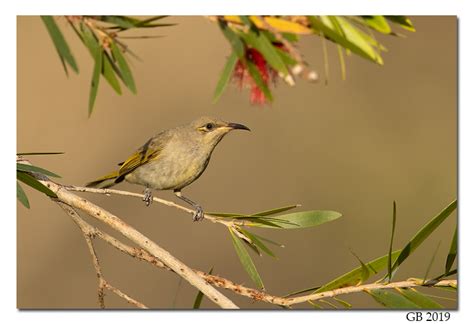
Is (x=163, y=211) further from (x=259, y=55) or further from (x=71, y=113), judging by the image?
(x=259, y=55)

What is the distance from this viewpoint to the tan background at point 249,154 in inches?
93.7

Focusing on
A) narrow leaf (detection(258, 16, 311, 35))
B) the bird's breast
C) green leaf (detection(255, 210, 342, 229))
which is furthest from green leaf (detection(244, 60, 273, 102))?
the bird's breast

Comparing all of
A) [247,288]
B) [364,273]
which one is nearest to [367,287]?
[364,273]

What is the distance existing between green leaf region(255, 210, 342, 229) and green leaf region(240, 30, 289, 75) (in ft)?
1.95

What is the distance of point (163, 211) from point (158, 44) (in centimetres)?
57

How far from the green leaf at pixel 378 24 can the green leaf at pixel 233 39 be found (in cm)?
27

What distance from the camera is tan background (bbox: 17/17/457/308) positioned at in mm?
2381

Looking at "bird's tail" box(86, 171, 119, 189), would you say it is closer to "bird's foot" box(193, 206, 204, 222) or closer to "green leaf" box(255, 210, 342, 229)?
"bird's foot" box(193, 206, 204, 222)

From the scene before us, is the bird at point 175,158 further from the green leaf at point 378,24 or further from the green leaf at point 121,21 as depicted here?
the green leaf at point 378,24

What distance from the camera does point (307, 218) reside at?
6.49 ft

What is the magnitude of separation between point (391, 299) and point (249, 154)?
30.7 inches
